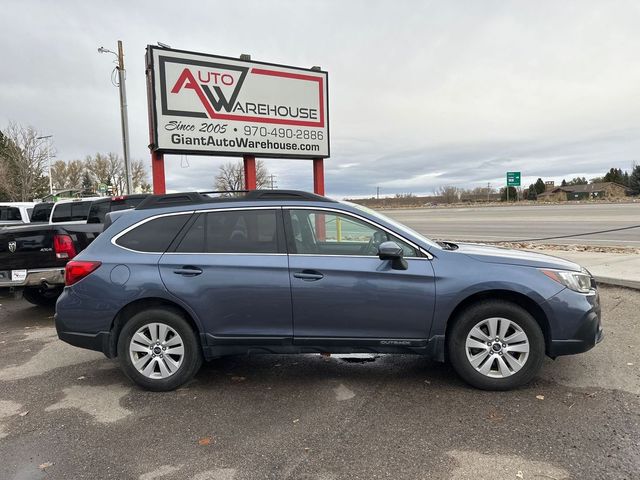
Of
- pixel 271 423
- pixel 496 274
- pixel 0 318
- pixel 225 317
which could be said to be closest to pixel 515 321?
pixel 496 274

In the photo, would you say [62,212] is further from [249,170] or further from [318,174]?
[318,174]

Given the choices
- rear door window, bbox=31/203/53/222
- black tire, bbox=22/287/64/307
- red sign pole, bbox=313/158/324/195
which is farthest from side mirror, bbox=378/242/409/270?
rear door window, bbox=31/203/53/222

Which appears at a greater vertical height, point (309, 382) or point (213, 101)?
point (213, 101)

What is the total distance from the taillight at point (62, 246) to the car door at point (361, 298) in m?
4.29

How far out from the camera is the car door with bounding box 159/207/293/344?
401cm

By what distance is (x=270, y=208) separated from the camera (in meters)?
4.23

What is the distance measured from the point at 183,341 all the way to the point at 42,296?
204 inches

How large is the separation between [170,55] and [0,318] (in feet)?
20.0

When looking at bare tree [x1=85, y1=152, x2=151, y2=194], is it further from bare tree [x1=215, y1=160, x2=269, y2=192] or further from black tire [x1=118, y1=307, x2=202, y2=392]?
black tire [x1=118, y1=307, x2=202, y2=392]

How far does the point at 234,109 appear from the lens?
36.0 feet

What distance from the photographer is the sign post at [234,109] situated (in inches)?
403

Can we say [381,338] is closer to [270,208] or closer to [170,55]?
[270,208]

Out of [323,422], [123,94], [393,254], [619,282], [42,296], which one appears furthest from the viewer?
[123,94]

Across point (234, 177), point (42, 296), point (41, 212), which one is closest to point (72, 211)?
point (42, 296)
